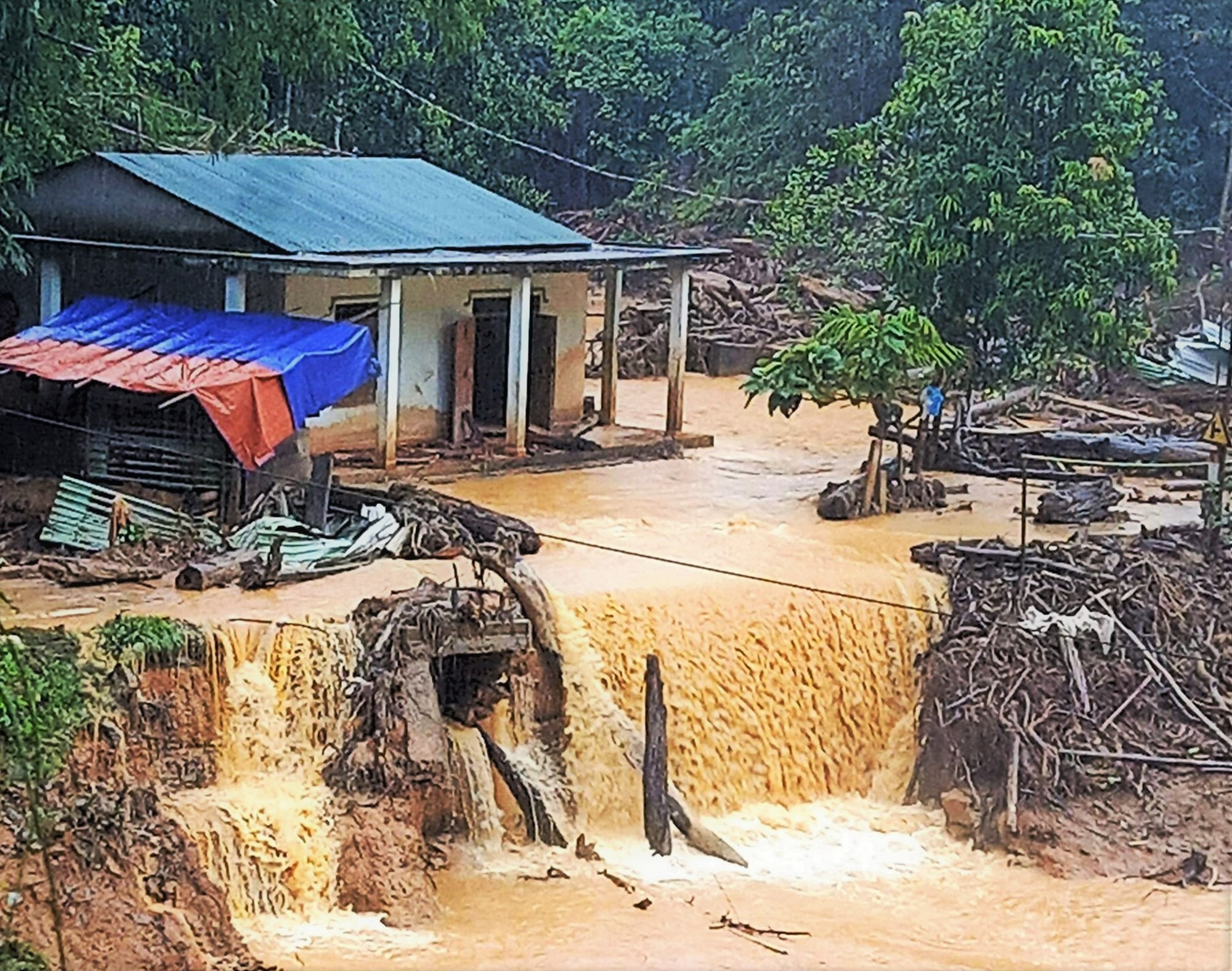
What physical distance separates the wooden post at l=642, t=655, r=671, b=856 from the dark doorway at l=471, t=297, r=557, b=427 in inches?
323

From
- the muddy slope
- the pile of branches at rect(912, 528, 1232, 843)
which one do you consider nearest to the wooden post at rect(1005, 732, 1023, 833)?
the pile of branches at rect(912, 528, 1232, 843)

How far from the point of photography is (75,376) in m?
17.9

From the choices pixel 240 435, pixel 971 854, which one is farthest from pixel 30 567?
pixel 971 854

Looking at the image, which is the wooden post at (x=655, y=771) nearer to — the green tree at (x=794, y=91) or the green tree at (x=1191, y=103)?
the green tree at (x=1191, y=103)

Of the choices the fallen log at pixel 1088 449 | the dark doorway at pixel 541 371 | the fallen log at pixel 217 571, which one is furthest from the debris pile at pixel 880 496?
the fallen log at pixel 217 571

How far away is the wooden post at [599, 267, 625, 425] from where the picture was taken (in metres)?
23.9

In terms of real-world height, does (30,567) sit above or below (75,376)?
below

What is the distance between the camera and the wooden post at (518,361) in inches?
845

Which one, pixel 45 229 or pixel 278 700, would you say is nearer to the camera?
pixel 278 700

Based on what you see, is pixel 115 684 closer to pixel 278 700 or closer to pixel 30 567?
pixel 278 700

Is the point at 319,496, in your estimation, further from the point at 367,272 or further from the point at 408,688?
the point at 408,688

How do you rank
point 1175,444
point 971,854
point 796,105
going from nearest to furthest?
point 971,854 < point 1175,444 < point 796,105

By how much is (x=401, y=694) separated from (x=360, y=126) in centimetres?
2210

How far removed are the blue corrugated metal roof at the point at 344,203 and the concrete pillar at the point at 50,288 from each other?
1303mm
